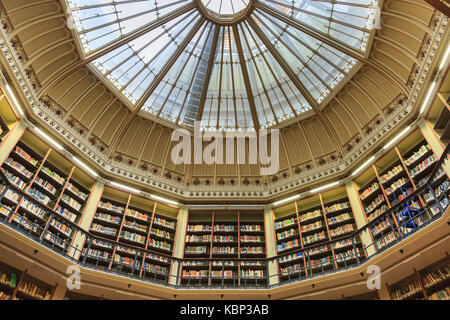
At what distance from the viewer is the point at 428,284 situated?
17.9 ft

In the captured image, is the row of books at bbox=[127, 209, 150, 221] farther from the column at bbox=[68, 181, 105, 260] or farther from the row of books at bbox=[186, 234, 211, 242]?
the row of books at bbox=[186, 234, 211, 242]

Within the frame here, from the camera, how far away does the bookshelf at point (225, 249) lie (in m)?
7.72

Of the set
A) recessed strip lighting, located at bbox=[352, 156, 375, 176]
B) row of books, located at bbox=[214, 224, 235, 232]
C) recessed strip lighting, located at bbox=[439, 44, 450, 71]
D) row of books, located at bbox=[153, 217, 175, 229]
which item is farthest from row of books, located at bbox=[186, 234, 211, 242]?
recessed strip lighting, located at bbox=[439, 44, 450, 71]

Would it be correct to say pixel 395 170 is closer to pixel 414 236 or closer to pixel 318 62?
pixel 414 236

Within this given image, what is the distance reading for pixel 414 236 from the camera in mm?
5172

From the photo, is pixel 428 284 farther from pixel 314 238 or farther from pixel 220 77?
pixel 220 77

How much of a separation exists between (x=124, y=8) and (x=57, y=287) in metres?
6.52

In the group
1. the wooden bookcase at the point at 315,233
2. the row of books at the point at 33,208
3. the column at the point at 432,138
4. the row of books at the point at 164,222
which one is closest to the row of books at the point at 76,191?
the row of books at the point at 33,208

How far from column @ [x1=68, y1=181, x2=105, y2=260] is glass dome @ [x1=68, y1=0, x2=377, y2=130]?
8.81 ft

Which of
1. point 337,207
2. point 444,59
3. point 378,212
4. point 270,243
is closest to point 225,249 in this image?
point 270,243

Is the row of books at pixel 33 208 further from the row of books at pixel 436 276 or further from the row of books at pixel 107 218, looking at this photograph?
the row of books at pixel 436 276

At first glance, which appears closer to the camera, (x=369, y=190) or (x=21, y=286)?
(x=21, y=286)

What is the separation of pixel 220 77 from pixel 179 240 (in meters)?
4.87
